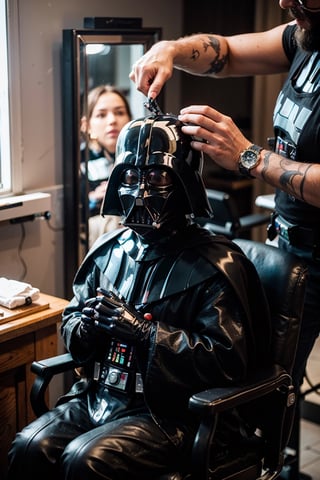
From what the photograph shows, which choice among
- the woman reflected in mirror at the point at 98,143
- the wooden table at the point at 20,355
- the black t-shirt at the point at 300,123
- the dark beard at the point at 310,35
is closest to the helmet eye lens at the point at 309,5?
the dark beard at the point at 310,35

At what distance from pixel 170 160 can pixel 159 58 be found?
483 mm

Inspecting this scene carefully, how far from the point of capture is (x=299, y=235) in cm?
247

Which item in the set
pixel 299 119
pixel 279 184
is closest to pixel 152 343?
pixel 279 184

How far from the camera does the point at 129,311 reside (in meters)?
2.13

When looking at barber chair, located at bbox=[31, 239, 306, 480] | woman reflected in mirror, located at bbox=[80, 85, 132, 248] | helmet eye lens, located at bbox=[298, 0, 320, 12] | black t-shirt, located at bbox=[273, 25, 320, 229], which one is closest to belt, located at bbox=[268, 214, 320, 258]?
black t-shirt, located at bbox=[273, 25, 320, 229]

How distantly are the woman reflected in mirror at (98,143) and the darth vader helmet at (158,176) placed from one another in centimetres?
94

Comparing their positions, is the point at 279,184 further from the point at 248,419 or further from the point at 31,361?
the point at 31,361

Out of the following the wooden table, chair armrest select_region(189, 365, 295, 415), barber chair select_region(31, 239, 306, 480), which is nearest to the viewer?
chair armrest select_region(189, 365, 295, 415)

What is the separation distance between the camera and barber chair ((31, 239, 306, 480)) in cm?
210

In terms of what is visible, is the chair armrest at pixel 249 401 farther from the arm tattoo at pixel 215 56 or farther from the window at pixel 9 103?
the window at pixel 9 103

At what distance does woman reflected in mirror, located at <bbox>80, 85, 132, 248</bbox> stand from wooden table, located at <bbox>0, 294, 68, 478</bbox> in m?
0.70

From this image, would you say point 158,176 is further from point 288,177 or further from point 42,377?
point 42,377

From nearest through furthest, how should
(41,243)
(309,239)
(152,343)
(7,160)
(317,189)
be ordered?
(152,343) < (317,189) < (309,239) < (7,160) < (41,243)

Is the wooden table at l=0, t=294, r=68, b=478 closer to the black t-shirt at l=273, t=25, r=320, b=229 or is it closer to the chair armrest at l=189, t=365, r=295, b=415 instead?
the chair armrest at l=189, t=365, r=295, b=415
